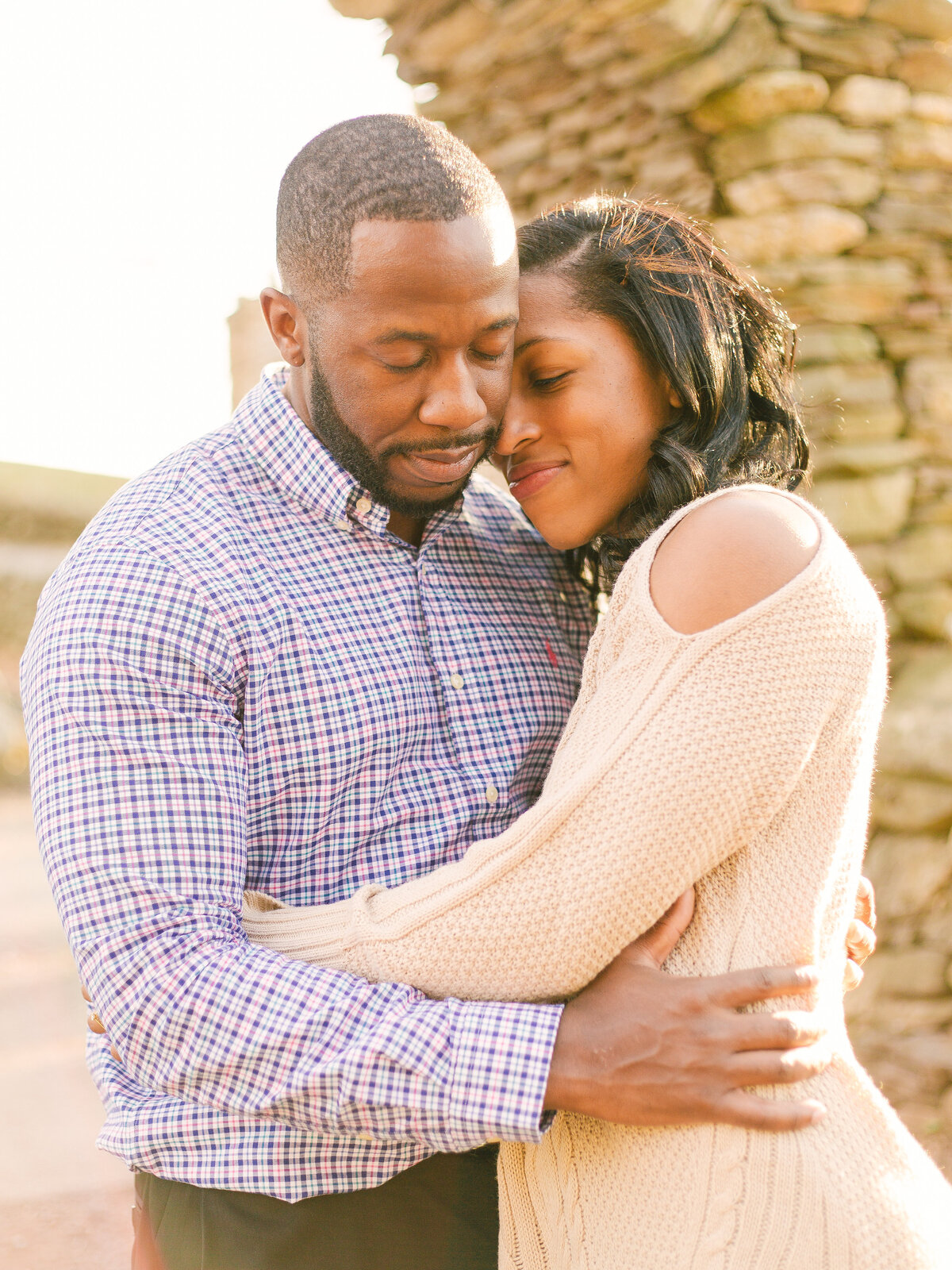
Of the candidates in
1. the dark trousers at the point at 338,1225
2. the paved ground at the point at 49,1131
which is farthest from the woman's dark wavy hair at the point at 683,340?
the paved ground at the point at 49,1131

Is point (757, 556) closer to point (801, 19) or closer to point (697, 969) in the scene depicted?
point (697, 969)

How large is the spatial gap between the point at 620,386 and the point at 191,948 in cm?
105

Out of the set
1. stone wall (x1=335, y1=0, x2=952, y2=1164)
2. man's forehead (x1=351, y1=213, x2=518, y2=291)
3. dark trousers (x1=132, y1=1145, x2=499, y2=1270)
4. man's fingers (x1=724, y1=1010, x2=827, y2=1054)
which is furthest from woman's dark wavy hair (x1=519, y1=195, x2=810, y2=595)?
stone wall (x1=335, y1=0, x2=952, y2=1164)

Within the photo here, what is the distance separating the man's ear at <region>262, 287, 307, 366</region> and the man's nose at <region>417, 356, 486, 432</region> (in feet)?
0.85

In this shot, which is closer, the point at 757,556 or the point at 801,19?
the point at 757,556

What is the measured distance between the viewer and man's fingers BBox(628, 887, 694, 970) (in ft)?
4.01

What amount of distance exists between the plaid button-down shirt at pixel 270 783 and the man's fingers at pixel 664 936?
128 mm

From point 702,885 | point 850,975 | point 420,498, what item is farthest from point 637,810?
point 420,498

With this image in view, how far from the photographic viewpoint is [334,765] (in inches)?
57.4

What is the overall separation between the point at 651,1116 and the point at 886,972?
2.41 meters

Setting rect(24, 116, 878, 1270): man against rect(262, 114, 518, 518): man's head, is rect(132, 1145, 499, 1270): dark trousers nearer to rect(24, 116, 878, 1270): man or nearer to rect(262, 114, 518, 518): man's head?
rect(24, 116, 878, 1270): man

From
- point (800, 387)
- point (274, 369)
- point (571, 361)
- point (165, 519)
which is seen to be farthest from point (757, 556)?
point (800, 387)

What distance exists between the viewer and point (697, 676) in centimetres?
119

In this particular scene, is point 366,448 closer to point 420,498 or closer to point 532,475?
point 420,498
